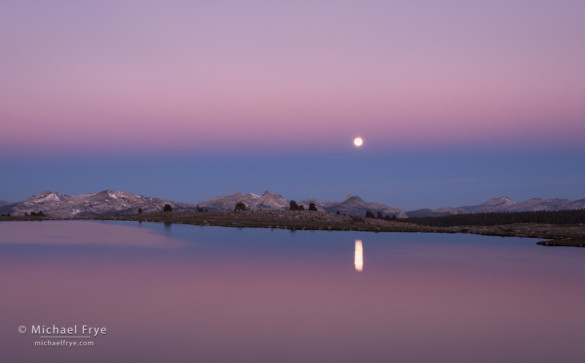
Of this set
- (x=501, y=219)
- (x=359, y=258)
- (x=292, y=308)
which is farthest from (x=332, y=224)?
(x=501, y=219)

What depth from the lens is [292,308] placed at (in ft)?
72.1

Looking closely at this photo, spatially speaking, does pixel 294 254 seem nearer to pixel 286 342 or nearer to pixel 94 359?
pixel 286 342

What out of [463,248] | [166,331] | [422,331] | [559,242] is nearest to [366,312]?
[422,331]

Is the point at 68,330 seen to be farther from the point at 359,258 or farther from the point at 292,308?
the point at 359,258

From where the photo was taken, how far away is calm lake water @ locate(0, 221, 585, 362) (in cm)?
1561

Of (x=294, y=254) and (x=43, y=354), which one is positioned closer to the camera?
(x=43, y=354)

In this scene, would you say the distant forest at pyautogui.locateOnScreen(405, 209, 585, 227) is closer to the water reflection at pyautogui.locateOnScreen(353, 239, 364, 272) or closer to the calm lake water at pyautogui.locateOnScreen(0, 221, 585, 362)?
the water reflection at pyautogui.locateOnScreen(353, 239, 364, 272)

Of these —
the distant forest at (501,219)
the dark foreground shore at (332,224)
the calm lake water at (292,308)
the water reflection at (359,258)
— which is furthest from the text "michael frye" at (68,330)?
the distant forest at (501,219)

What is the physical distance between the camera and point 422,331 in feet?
59.7

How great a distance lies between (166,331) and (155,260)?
22.6m

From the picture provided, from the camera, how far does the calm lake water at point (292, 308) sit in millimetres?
15609

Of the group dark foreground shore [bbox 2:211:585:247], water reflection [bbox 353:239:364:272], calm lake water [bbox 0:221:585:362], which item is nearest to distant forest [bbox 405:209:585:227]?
dark foreground shore [bbox 2:211:585:247]

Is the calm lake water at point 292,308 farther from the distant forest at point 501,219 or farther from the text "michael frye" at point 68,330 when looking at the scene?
the distant forest at point 501,219

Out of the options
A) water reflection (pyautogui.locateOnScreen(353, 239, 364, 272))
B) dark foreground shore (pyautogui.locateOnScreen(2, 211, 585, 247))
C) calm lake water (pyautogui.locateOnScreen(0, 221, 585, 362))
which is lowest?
calm lake water (pyautogui.locateOnScreen(0, 221, 585, 362))
